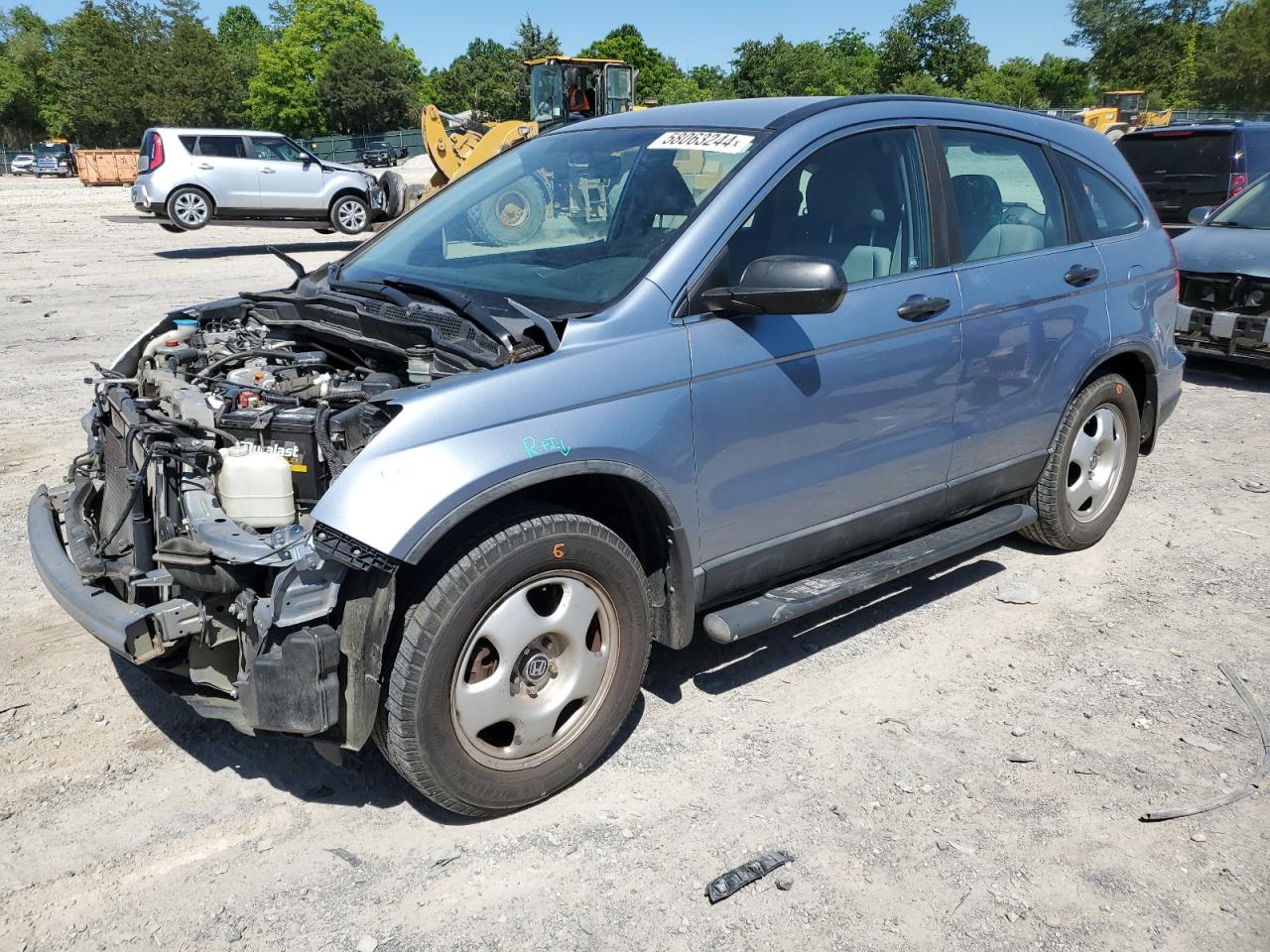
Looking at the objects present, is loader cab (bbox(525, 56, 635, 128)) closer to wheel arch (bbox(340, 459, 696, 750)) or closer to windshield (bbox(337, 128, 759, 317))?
windshield (bbox(337, 128, 759, 317))

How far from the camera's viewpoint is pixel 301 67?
274 ft

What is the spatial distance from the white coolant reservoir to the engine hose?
12 centimetres

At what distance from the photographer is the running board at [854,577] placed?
3607mm

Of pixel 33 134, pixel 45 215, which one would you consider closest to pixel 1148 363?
pixel 45 215

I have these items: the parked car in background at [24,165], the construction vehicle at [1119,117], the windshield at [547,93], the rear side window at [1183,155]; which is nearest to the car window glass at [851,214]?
the rear side window at [1183,155]

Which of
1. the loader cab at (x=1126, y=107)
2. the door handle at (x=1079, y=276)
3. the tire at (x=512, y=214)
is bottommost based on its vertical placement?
the door handle at (x=1079, y=276)

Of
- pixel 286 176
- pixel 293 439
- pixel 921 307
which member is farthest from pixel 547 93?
pixel 293 439

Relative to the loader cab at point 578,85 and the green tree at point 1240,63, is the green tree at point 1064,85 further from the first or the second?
the loader cab at point 578,85

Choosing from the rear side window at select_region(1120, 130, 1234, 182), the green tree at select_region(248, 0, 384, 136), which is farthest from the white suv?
the green tree at select_region(248, 0, 384, 136)

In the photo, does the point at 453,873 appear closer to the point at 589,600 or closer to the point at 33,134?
the point at 589,600

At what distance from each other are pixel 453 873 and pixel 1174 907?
6.63ft

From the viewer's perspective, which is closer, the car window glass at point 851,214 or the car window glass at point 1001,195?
the car window glass at point 851,214

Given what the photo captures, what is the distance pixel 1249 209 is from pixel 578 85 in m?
13.9

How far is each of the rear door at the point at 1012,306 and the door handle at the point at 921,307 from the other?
18cm
